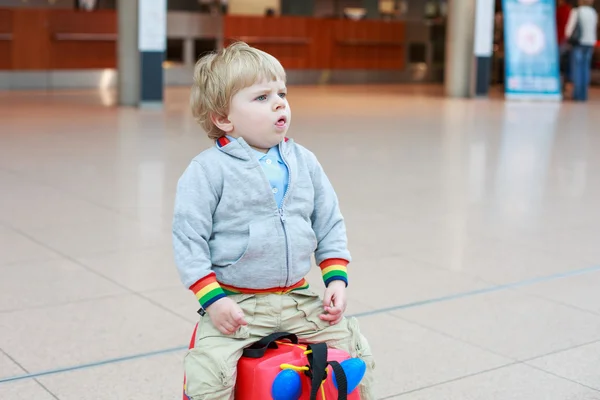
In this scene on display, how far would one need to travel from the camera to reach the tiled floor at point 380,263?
293cm

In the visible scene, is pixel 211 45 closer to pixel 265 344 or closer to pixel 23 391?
pixel 23 391

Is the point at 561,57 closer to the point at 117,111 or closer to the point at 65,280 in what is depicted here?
the point at 117,111

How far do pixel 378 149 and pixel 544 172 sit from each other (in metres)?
1.70

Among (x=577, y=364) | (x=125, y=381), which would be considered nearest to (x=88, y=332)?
(x=125, y=381)

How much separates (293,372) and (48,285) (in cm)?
218

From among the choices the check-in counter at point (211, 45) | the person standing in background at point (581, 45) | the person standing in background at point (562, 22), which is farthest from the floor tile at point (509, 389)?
the person standing in background at point (562, 22)

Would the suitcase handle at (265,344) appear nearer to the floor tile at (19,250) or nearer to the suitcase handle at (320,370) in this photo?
the suitcase handle at (320,370)

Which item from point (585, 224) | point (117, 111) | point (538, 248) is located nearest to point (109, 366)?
point (538, 248)

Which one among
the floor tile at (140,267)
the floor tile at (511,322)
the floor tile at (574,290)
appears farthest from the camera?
the floor tile at (140,267)

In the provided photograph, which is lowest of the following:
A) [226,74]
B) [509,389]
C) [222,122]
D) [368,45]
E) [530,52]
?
[509,389]

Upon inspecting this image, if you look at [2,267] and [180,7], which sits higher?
[180,7]

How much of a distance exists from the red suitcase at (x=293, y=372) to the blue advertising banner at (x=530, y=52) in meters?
14.1

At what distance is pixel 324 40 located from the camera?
61.9 feet

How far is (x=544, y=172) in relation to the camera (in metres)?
7.41
